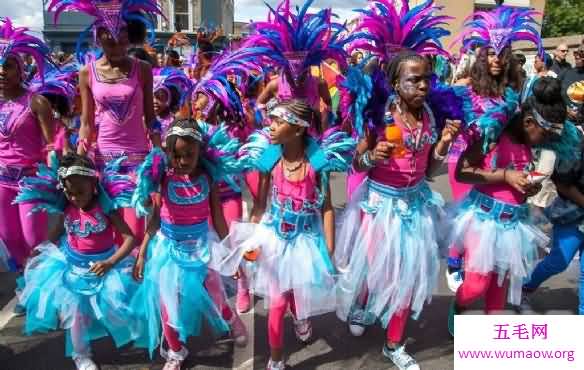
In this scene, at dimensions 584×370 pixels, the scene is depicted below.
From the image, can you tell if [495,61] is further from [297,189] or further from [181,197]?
[181,197]

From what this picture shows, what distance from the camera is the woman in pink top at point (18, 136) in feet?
11.5

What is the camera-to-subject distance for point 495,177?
2.97m

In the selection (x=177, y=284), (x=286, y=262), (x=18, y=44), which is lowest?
(x=177, y=284)

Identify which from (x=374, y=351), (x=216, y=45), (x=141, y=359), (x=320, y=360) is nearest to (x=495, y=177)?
(x=374, y=351)

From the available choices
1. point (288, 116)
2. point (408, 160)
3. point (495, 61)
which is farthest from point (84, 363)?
point (495, 61)

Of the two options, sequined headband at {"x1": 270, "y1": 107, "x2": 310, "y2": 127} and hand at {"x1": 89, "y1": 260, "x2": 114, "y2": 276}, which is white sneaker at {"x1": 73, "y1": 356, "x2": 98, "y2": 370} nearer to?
hand at {"x1": 89, "y1": 260, "x2": 114, "y2": 276}

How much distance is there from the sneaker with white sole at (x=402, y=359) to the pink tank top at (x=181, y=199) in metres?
1.43

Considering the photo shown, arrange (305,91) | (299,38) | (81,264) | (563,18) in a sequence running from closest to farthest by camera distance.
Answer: (81,264) < (299,38) < (305,91) < (563,18)

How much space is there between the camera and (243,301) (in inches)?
151

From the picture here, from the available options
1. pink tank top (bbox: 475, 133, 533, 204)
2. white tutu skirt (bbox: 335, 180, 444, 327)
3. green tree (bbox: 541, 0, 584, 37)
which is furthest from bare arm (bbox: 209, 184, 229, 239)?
green tree (bbox: 541, 0, 584, 37)

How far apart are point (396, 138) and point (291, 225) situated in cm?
78

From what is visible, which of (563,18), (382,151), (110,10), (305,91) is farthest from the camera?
(563,18)

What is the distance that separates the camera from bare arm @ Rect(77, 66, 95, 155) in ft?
11.1

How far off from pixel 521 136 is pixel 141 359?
2.69 m
